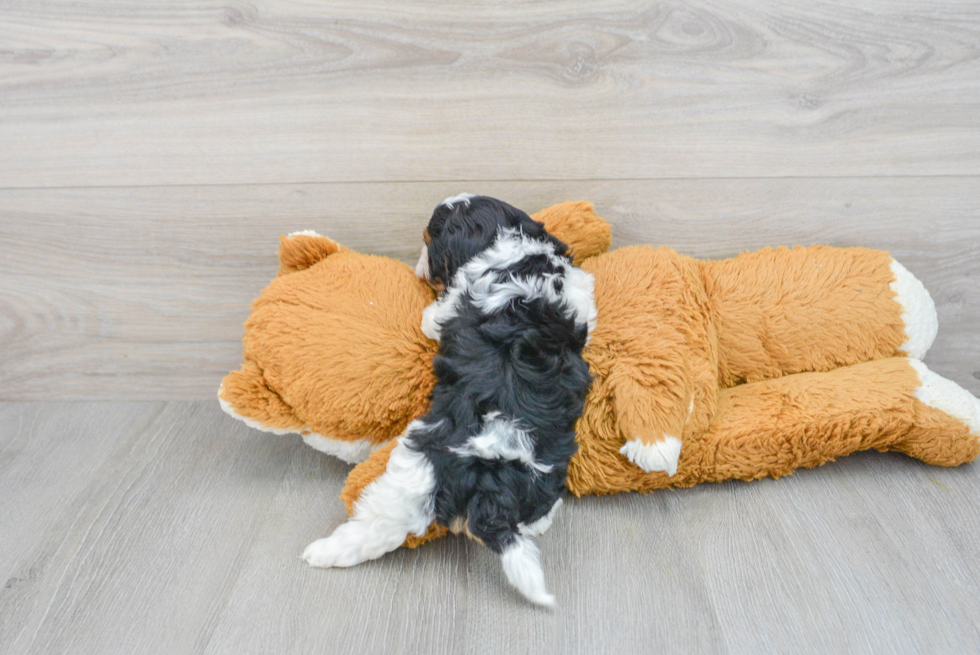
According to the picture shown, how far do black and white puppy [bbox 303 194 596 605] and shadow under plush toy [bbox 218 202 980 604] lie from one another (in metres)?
0.04

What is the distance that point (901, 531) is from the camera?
83 centimetres

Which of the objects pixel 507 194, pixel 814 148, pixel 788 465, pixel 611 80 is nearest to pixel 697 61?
pixel 611 80

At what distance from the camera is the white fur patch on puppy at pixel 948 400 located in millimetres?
886

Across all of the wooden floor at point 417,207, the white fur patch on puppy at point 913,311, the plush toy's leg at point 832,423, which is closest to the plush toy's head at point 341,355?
the wooden floor at point 417,207

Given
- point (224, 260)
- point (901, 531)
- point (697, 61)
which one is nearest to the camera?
point (901, 531)

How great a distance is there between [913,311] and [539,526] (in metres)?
0.64

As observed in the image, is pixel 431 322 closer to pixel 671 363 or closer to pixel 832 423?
pixel 671 363

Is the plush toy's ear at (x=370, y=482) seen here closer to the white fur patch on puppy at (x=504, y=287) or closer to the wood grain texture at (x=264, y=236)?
the white fur patch on puppy at (x=504, y=287)

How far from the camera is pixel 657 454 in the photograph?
78cm

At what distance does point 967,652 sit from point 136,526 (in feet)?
3.38

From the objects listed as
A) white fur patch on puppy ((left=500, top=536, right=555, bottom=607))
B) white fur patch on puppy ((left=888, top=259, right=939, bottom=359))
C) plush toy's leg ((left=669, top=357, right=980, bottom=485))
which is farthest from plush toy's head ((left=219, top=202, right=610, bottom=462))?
white fur patch on puppy ((left=888, top=259, right=939, bottom=359))

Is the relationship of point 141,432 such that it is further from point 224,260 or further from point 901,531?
point 901,531

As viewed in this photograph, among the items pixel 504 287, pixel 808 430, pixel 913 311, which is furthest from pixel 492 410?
pixel 913 311

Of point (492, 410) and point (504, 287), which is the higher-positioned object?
point (504, 287)
